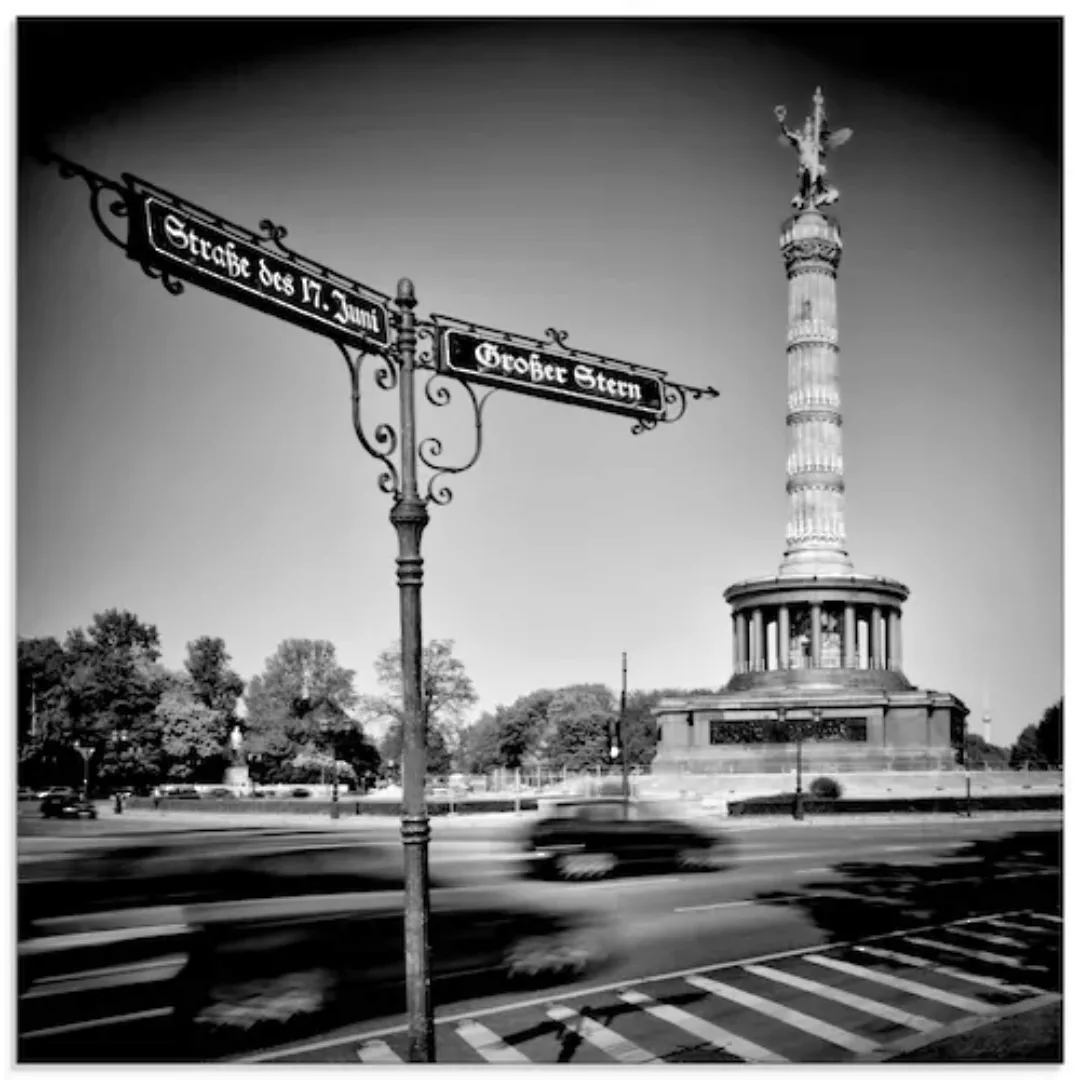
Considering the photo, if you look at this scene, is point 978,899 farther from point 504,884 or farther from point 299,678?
point 299,678

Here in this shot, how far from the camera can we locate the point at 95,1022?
9.55 metres

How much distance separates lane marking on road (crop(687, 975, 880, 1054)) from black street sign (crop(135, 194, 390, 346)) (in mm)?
6852

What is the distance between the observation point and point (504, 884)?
59.2 ft

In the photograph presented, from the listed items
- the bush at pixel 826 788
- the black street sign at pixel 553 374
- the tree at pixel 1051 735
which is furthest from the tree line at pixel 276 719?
the bush at pixel 826 788

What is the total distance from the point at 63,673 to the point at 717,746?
37.0 metres

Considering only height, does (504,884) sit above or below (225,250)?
below

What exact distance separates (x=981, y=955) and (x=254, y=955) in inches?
315

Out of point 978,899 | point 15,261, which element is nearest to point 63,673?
point 15,261

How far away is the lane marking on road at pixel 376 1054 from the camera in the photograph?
8812mm

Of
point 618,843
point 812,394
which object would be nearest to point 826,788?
point 618,843

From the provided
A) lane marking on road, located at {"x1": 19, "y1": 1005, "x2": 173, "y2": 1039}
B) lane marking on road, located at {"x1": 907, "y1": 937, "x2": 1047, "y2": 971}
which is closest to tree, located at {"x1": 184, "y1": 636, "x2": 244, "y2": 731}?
lane marking on road, located at {"x1": 19, "y1": 1005, "x2": 173, "y2": 1039}

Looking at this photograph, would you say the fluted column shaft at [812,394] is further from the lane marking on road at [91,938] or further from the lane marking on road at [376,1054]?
the lane marking on road at [376,1054]

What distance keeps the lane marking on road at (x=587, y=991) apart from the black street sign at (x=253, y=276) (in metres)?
5.93

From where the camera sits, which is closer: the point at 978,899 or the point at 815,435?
the point at 978,899
